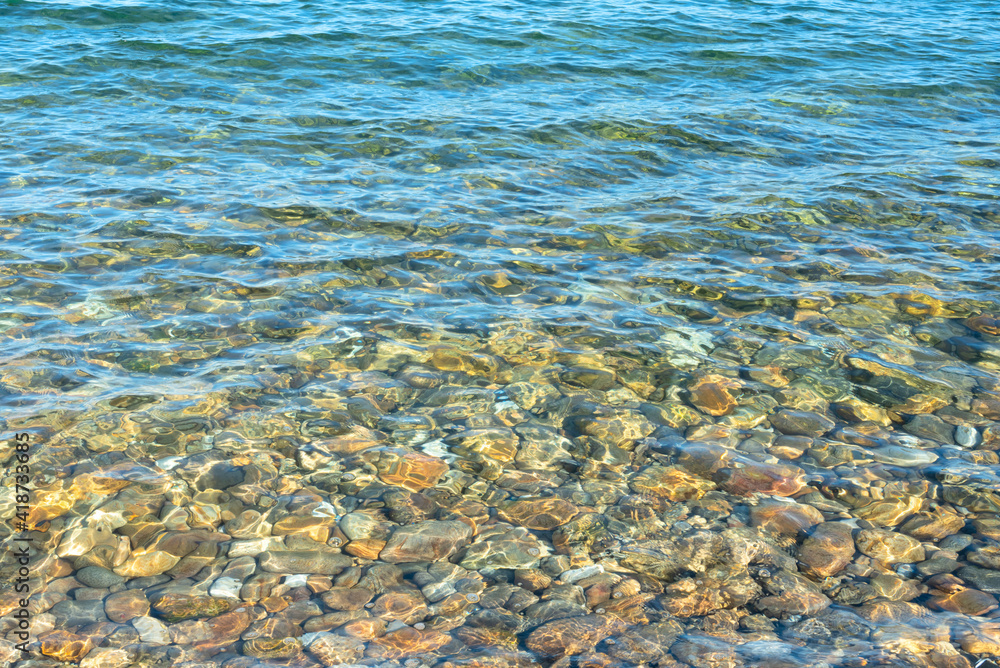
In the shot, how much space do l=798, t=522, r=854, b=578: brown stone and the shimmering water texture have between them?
0.08ft

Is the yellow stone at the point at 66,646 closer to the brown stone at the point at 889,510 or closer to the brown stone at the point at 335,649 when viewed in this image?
the brown stone at the point at 335,649

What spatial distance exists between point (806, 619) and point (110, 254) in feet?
22.2

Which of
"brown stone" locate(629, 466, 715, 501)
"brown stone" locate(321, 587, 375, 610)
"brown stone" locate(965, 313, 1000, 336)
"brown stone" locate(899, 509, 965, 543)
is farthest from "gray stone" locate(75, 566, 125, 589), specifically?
"brown stone" locate(965, 313, 1000, 336)

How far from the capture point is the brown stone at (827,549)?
4.35 m

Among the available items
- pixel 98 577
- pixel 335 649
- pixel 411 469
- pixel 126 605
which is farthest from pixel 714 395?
pixel 98 577

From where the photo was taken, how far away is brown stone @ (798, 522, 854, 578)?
4346 mm

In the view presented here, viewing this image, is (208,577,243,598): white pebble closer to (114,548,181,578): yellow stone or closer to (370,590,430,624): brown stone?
(114,548,181,578): yellow stone

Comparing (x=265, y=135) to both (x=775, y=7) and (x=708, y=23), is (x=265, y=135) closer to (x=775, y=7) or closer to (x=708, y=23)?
(x=708, y=23)

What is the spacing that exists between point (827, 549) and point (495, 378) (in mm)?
2650

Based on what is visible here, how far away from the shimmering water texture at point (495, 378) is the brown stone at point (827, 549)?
24mm

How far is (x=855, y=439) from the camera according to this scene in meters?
5.41

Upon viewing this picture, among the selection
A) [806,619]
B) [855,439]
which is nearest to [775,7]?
[855,439]

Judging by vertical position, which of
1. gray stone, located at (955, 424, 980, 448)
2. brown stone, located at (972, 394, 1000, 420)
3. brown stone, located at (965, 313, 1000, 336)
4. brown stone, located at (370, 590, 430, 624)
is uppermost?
brown stone, located at (965, 313, 1000, 336)

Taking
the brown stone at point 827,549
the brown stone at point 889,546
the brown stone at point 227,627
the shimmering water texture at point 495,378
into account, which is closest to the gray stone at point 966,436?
the shimmering water texture at point 495,378
